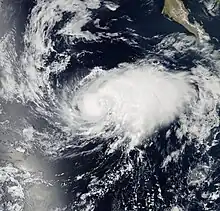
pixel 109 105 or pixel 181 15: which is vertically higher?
pixel 181 15

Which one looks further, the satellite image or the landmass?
the landmass

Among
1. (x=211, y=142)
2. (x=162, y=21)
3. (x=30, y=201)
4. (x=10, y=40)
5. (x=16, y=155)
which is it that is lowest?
(x=30, y=201)

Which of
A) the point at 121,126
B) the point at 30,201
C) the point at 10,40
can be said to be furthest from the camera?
the point at 10,40

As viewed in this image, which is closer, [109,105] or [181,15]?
[109,105]

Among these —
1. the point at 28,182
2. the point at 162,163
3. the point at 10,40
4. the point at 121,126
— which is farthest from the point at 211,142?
the point at 10,40

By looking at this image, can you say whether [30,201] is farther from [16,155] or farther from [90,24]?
[90,24]

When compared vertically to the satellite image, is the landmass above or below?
above
